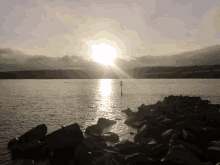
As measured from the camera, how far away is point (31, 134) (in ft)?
44.4

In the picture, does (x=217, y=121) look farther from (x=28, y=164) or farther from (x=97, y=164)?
(x=28, y=164)

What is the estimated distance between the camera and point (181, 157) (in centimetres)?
864

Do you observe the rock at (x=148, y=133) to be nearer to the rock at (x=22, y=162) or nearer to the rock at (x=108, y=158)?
the rock at (x=108, y=158)

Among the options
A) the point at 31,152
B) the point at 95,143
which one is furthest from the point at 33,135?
the point at 95,143

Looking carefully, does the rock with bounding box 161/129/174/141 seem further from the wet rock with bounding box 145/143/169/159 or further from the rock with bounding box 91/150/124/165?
the rock with bounding box 91/150/124/165

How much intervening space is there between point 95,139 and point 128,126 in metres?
8.14

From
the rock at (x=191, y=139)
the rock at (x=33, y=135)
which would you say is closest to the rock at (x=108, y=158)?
the rock at (x=191, y=139)

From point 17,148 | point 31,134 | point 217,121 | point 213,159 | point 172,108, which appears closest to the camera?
point 213,159

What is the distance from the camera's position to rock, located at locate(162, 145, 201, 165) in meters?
8.39

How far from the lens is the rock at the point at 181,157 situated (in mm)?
8386

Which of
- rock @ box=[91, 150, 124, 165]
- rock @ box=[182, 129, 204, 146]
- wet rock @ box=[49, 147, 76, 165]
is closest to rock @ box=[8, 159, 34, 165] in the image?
wet rock @ box=[49, 147, 76, 165]

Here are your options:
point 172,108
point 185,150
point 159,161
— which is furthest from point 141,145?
Result: point 172,108

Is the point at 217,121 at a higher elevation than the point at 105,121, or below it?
higher

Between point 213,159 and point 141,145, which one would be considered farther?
point 141,145
